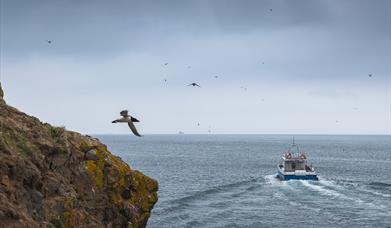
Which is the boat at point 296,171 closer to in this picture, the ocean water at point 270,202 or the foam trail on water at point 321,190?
the ocean water at point 270,202

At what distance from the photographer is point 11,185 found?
44.8 ft

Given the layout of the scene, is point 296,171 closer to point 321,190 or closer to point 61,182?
point 321,190

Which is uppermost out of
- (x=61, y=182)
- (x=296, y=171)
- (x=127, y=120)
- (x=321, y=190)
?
(x=127, y=120)

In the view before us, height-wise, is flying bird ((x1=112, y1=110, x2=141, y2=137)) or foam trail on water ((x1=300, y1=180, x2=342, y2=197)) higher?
flying bird ((x1=112, y1=110, x2=141, y2=137))

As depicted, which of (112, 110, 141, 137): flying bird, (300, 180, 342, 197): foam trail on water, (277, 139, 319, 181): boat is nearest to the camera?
(112, 110, 141, 137): flying bird

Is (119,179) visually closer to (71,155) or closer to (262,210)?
(71,155)

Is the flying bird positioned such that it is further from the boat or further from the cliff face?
the boat

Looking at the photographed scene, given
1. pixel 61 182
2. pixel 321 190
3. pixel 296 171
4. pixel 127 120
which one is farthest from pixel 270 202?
pixel 127 120

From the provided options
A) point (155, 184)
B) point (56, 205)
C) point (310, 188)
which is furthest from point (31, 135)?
point (310, 188)

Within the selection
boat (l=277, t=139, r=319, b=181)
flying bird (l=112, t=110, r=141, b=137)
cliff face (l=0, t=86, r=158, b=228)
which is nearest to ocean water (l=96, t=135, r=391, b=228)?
boat (l=277, t=139, r=319, b=181)

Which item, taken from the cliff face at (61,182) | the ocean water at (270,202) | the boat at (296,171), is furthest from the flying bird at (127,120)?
the boat at (296,171)

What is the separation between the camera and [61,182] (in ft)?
54.0

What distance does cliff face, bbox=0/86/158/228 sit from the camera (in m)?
13.9

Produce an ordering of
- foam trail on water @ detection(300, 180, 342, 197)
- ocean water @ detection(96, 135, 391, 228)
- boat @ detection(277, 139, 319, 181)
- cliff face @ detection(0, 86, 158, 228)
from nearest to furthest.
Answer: cliff face @ detection(0, 86, 158, 228) < ocean water @ detection(96, 135, 391, 228) < foam trail on water @ detection(300, 180, 342, 197) < boat @ detection(277, 139, 319, 181)
